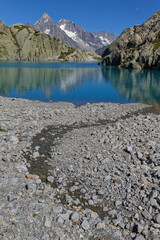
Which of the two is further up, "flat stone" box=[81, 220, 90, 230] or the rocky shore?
the rocky shore

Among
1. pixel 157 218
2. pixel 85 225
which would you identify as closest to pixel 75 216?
pixel 85 225

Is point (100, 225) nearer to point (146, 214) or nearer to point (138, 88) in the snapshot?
point (146, 214)

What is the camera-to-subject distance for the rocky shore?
376 inches

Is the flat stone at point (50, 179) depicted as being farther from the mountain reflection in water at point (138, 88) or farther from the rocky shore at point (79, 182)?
the mountain reflection in water at point (138, 88)

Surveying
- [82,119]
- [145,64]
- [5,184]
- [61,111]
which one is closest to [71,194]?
[5,184]

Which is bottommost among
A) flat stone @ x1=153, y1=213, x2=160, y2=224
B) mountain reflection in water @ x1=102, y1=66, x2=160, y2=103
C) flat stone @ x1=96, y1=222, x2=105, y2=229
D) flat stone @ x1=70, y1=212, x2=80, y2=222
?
flat stone @ x1=96, y1=222, x2=105, y2=229

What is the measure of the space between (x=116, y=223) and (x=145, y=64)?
154 metres

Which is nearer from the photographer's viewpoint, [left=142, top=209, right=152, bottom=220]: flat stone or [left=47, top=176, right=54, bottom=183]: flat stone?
[left=142, top=209, right=152, bottom=220]: flat stone

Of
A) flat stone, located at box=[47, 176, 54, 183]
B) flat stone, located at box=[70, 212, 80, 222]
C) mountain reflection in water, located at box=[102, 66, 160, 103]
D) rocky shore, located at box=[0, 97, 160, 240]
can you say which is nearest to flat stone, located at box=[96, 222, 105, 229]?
rocky shore, located at box=[0, 97, 160, 240]

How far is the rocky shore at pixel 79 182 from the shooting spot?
9.55m

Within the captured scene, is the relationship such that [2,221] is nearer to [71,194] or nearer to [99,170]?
[71,194]

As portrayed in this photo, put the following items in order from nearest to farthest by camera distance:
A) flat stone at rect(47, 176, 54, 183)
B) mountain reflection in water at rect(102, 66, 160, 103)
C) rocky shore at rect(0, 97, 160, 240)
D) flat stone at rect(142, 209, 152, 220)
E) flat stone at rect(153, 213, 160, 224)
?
rocky shore at rect(0, 97, 160, 240)
flat stone at rect(153, 213, 160, 224)
flat stone at rect(142, 209, 152, 220)
flat stone at rect(47, 176, 54, 183)
mountain reflection in water at rect(102, 66, 160, 103)

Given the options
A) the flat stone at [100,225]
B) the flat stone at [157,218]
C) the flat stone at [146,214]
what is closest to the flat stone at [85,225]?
the flat stone at [100,225]

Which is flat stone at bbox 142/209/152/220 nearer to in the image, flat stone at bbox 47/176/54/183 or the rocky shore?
the rocky shore
